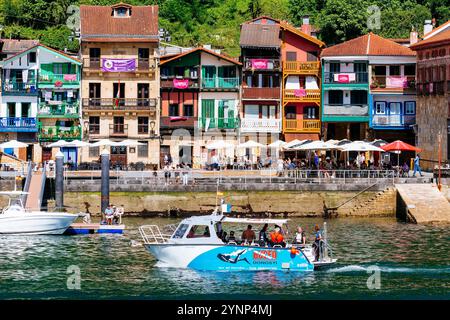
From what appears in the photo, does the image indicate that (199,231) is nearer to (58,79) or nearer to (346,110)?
(346,110)

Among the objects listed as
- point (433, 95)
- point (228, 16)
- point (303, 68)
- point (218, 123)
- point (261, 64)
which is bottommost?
point (218, 123)

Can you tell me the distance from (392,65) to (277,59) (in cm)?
981

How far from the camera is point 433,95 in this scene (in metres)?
74.3

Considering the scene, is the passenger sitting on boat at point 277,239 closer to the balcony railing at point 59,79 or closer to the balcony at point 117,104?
the balcony at point 117,104

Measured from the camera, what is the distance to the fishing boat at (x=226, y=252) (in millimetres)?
36219

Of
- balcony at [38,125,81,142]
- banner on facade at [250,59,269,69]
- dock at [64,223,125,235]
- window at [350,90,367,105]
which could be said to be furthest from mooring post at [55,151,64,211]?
window at [350,90,367,105]

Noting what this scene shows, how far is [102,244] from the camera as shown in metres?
46.6

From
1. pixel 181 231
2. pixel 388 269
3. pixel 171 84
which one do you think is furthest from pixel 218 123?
pixel 388 269

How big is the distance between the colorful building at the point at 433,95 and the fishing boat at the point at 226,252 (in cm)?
3730

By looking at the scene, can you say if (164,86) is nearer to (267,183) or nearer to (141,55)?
(141,55)

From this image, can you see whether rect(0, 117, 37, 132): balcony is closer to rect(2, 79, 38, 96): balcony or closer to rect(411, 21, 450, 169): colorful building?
rect(2, 79, 38, 96): balcony

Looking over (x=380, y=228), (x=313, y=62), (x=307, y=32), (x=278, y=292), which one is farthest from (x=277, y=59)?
(x=278, y=292)

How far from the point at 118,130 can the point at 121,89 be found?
3.49m

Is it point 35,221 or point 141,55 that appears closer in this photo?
point 35,221
